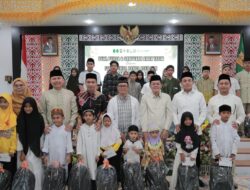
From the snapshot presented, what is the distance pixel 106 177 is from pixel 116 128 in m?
0.61

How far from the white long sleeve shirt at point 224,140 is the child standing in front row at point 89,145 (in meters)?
1.36

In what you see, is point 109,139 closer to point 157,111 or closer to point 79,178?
point 79,178

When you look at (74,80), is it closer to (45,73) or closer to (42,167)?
(45,73)

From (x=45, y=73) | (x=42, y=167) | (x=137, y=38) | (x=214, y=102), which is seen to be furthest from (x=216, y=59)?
(x=42, y=167)

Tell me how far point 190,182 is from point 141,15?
452 cm

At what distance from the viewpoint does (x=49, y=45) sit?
30.1ft

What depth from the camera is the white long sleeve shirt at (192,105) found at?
163 inches

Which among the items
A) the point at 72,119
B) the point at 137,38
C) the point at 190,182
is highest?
the point at 137,38

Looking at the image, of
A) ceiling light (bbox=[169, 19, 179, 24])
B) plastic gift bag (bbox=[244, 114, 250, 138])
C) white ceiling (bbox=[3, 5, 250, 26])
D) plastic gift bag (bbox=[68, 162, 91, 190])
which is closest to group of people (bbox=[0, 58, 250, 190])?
Answer: plastic gift bag (bbox=[68, 162, 91, 190])

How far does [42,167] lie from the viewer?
400cm

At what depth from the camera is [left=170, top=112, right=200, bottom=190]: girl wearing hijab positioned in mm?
3805

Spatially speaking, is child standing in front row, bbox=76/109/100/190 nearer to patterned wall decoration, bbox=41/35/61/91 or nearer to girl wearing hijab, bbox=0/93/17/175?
girl wearing hijab, bbox=0/93/17/175

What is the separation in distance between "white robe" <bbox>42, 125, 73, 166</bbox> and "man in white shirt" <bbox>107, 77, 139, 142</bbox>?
2.18 feet

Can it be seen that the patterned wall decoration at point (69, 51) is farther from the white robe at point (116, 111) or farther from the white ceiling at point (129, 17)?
the white robe at point (116, 111)
